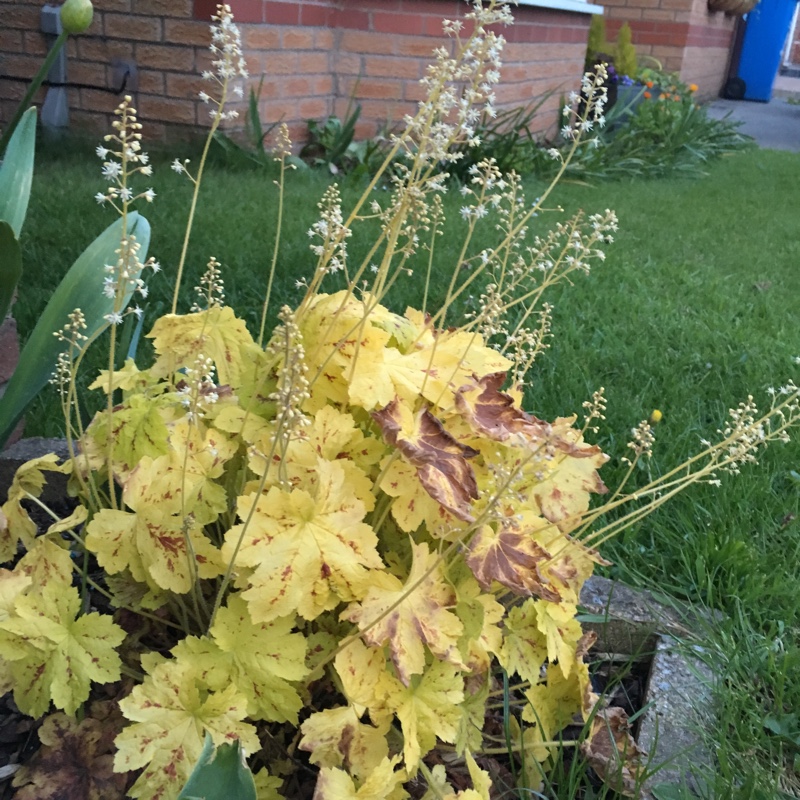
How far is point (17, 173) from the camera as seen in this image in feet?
4.51

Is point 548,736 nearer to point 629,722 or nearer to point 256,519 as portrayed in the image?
point 629,722

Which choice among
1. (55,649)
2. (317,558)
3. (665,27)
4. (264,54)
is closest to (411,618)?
(317,558)

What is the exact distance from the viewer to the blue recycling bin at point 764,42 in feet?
39.6

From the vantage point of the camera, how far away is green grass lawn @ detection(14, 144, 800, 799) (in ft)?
4.55

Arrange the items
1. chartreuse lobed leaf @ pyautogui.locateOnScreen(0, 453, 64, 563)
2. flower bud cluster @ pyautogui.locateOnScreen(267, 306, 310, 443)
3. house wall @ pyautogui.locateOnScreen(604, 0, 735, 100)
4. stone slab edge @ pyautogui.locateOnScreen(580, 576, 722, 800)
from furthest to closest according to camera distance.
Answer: house wall @ pyautogui.locateOnScreen(604, 0, 735, 100), stone slab edge @ pyautogui.locateOnScreen(580, 576, 722, 800), chartreuse lobed leaf @ pyautogui.locateOnScreen(0, 453, 64, 563), flower bud cluster @ pyautogui.locateOnScreen(267, 306, 310, 443)

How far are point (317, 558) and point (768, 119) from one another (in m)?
11.4

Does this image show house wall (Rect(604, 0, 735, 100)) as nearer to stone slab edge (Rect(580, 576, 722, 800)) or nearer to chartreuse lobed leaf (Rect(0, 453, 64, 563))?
stone slab edge (Rect(580, 576, 722, 800))

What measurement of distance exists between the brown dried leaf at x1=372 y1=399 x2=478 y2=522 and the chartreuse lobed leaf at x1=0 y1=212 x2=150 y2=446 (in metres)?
0.53

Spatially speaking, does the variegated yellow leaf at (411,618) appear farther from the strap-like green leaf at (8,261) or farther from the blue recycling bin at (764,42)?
the blue recycling bin at (764,42)

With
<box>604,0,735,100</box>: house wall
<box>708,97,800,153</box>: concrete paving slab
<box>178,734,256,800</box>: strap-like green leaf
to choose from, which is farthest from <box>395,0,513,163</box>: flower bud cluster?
<box>604,0,735,100</box>: house wall

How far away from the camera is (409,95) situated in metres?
5.19

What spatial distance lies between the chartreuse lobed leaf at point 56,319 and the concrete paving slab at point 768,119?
8.05 m

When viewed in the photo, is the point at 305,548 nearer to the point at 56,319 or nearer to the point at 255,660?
the point at 255,660

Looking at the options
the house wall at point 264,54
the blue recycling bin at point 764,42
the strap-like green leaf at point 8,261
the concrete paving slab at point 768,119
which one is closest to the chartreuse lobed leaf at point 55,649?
the strap-like green leaf at point 8,261
